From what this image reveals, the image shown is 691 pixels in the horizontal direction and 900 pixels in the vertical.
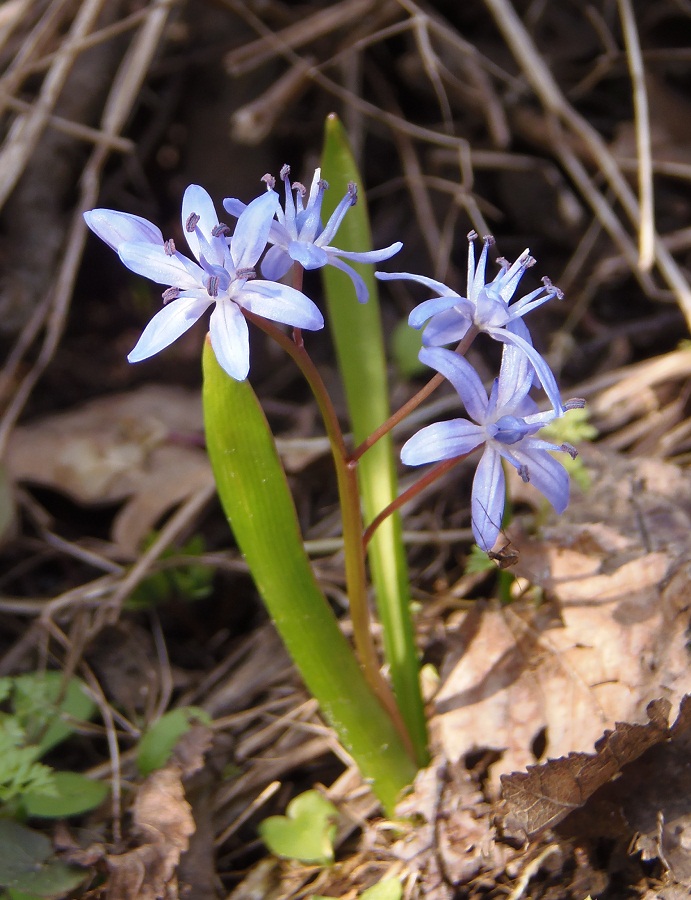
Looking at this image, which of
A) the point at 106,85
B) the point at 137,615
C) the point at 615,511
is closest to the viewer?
the point at 615,511

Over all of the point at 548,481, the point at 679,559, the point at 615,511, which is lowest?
the point at 679,559

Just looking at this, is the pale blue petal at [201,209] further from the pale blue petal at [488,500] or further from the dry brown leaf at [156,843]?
the dry brown leaf at [156,843]

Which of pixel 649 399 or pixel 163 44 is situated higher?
pixel 163 44

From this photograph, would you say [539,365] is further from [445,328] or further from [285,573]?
[285,573]

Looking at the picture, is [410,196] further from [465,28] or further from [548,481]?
[548,481]

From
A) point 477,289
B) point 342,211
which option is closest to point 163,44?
point 342,211

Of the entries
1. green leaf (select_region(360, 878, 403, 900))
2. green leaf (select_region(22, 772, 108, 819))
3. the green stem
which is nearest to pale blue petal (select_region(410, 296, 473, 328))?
the green stem

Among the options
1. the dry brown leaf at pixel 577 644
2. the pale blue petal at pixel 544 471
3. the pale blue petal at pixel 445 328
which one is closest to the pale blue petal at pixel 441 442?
the pale blue petal at pixel 544 471

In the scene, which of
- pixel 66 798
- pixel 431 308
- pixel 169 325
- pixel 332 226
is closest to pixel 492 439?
pixel 431 308
